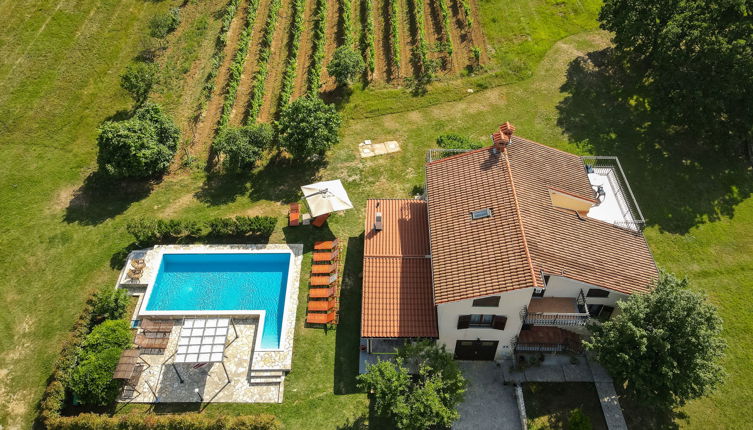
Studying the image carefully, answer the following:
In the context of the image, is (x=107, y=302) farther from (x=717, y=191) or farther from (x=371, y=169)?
(x=717, y=191)

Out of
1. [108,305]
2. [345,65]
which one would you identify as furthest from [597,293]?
[108,305]

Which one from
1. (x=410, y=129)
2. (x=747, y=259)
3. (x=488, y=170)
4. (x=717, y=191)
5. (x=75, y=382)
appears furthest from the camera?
(x=410, y=129)

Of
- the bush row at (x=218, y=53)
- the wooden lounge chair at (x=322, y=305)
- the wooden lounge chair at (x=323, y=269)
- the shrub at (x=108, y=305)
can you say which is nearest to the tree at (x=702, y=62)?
the wooden lounge chair at (x=323, y=269)

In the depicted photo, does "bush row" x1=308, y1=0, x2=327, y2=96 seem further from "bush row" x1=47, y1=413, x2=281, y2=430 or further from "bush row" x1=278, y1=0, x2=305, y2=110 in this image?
"bush row" x1=47, y1=413, x2=281, y2=430

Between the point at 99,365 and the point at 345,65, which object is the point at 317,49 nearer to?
the point at 345,65

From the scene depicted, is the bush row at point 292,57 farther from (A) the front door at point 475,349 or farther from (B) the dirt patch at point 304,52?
(A) the front door at point 475,349

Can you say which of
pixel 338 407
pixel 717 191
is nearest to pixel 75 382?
pixel 338 407

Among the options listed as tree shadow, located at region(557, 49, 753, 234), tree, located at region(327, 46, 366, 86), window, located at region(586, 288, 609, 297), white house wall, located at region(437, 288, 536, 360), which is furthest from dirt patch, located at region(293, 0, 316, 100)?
window, located at region(586, 288, 609, 297)
